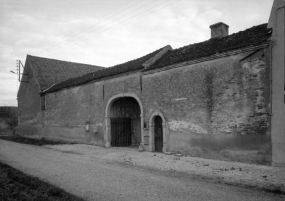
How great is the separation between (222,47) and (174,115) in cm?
383

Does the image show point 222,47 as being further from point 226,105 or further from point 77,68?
point 77,68

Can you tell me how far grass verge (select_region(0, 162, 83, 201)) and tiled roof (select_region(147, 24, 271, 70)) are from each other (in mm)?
7929

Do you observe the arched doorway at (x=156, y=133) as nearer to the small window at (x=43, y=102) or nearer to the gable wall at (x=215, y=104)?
the gable wall at (x=215, y=104)

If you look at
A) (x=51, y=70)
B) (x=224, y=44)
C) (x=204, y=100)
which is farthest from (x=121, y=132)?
(x=51, y=70)

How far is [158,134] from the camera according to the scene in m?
12.6

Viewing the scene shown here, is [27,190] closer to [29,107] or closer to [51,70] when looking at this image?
[29,107]

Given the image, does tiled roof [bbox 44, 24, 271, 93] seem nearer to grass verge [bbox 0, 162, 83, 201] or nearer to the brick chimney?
the brick chimney

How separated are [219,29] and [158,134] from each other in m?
6.81

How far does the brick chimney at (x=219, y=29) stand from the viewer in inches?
516

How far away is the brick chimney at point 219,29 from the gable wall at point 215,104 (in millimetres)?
3710

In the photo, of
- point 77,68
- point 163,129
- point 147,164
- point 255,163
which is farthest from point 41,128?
point 255,163

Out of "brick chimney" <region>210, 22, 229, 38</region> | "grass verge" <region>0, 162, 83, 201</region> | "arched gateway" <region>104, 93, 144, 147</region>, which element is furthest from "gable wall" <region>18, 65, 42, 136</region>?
"brick chimney" <region>210, 22, 229, 38</region>

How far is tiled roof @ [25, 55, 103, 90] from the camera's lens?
80.8ft

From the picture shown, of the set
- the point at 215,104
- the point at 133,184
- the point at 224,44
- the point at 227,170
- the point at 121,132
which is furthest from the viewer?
the point at 121,132
